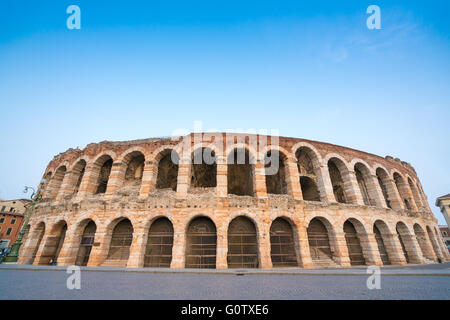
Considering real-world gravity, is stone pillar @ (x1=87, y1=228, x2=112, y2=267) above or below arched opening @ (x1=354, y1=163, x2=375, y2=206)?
below

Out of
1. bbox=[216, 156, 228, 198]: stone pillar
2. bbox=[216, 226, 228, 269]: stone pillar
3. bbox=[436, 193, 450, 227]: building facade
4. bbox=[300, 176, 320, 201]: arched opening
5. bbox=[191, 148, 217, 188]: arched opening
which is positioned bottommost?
bbox=[216, 226, 228, 269]: stone pillar

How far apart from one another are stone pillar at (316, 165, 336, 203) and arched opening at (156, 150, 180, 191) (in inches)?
446

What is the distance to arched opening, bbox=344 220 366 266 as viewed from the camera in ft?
43.6

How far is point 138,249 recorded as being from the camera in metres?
11.4

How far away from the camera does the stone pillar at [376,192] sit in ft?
49.4

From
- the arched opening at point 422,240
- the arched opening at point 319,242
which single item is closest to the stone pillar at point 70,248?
the arched opening at point 319,242

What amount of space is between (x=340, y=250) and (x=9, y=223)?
54.6 meters

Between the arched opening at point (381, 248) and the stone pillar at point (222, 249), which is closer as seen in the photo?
the stone pillar at point (222, 249)

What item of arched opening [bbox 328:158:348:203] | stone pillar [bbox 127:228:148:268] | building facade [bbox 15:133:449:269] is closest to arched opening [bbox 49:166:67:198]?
building facade [bbox 15:133:449:269]

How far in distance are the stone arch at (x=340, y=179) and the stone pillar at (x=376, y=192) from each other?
212cm

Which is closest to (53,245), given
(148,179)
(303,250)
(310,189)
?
(148,179)

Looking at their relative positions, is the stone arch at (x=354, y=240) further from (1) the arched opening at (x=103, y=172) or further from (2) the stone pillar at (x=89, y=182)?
(1) the arched opening at (x=103, y=172)

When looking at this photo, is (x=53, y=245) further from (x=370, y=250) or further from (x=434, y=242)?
(x=434, y=242)

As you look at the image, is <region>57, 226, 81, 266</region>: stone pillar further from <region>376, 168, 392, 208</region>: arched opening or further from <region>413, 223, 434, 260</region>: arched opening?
<region>413, 223, 434, 260</region>: arched opening
